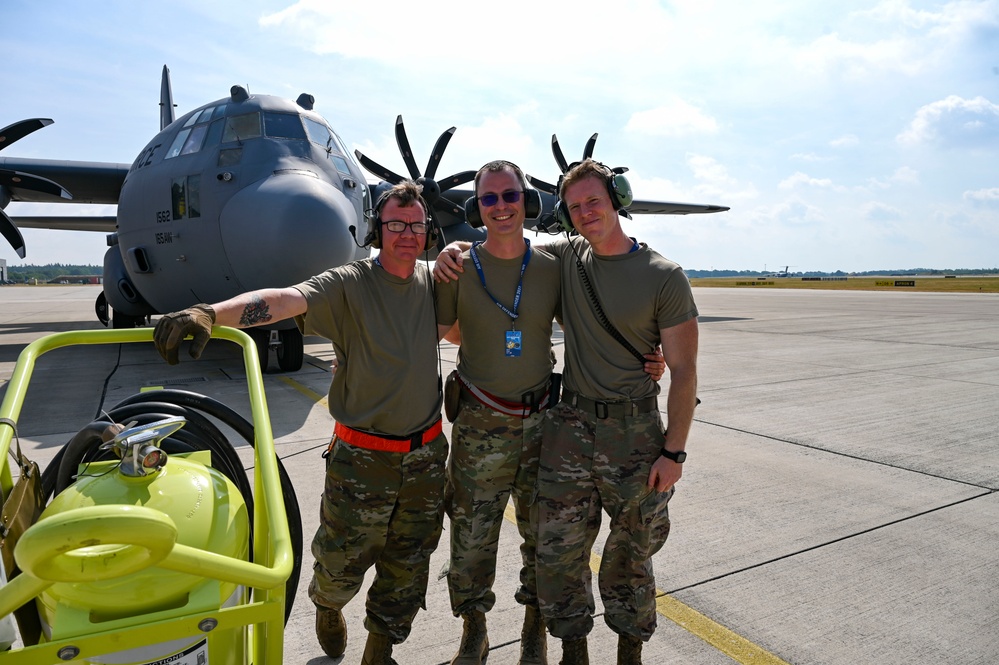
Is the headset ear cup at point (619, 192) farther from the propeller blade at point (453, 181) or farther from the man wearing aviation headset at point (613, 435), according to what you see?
the propeller blade at point (453, 181)

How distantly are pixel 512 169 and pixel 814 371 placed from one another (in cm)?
891

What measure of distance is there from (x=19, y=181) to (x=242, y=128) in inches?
203

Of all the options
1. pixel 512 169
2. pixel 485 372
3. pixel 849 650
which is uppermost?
pixel 512 169

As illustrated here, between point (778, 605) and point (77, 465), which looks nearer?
point (77, 465)

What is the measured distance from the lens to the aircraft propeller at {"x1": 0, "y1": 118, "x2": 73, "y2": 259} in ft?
37.0

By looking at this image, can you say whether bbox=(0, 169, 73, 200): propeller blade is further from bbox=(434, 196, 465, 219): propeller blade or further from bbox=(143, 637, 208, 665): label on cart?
bbox=(143, 637, 208, 665): label on cart

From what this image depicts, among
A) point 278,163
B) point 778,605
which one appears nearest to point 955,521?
point 778,605

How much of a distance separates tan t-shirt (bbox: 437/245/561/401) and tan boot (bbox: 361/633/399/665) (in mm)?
1207

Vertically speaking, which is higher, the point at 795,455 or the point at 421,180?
the point at 421,180

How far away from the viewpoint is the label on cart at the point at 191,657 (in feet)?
5.26

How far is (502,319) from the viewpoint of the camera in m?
3.07

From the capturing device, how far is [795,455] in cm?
587

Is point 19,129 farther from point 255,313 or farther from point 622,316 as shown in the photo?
point 622,316

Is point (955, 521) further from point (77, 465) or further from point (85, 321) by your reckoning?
point (85, 321)
